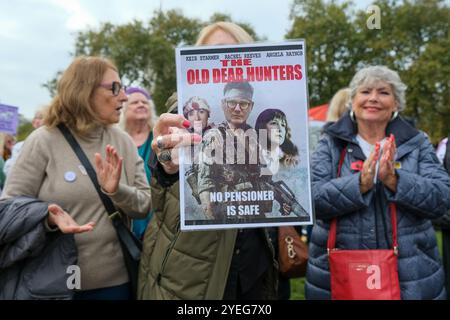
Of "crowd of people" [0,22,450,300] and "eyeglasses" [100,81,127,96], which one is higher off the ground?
"eyeglasses" [100,81,127,96]

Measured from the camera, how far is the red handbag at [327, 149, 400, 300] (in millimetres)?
2008

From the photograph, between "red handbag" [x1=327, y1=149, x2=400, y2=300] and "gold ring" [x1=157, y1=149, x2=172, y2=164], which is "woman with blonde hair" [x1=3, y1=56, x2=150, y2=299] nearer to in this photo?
"gold ring" [x1=157, y1=149, x2=172, y2=164]

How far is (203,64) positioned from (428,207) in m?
1.29

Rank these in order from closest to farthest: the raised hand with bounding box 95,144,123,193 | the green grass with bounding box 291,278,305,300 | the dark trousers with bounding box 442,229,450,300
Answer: the raised hand with bounding box 95,144,123,193 < the dark trousers with bounding box 442,229,450,300 < the green grass with bounding box 291,278,305,300

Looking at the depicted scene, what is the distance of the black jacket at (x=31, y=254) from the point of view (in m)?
1.88

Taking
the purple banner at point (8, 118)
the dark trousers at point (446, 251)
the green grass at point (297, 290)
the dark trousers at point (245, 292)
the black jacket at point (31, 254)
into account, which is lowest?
the green grass at point (297, 290)

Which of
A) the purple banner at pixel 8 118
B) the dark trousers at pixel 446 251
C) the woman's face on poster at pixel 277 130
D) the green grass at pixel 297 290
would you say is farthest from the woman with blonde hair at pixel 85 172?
the green grass at pixel 297 290

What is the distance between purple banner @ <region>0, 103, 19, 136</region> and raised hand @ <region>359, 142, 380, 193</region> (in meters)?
3.37

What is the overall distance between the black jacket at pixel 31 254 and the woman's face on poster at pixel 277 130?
1.11 metres

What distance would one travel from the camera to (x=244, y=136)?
1.36 m

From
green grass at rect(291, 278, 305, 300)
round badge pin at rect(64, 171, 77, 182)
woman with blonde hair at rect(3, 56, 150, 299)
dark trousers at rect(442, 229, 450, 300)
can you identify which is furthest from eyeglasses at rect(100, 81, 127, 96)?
green grass at rect(291, 278, 305, 300)

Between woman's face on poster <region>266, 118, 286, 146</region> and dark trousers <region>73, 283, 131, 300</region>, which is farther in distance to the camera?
dark trousers <region>73, 283, 131, 300</region>

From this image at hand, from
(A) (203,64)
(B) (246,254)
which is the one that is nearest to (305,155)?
(A) (203,64)

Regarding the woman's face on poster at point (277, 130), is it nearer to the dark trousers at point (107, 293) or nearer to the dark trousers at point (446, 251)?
the dark trousers at point (107, 293)
